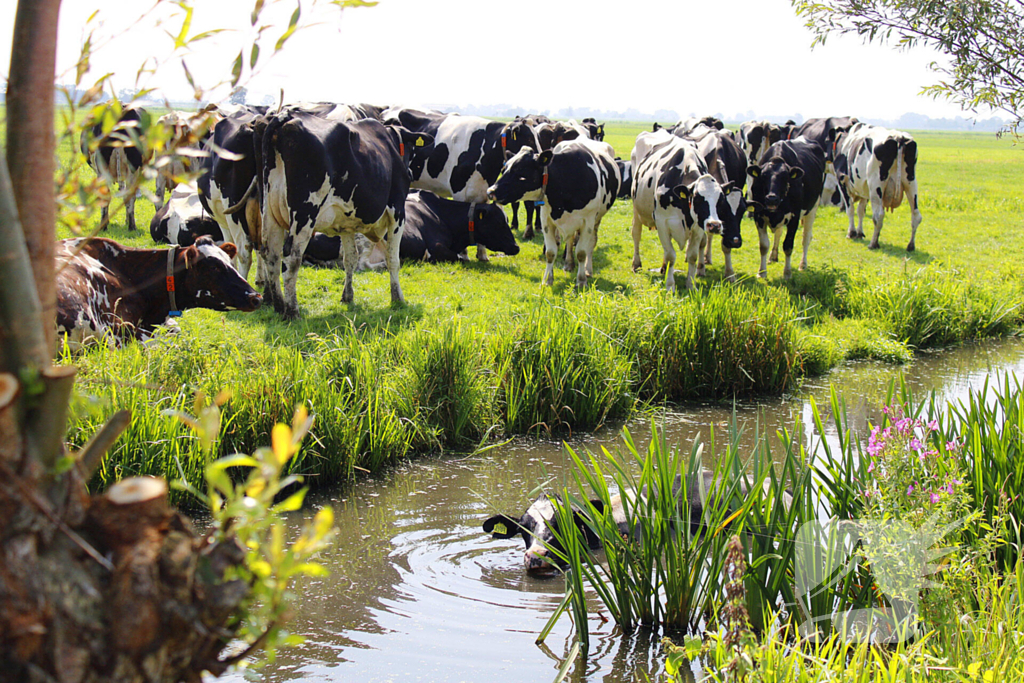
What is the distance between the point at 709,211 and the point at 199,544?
9.88 metres

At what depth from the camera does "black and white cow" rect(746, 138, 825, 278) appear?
39.9 feet

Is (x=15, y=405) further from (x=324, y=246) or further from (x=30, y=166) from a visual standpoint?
(x=324, y=246)

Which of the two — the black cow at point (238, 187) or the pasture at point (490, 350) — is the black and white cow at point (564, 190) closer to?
the pasture at point (490, 350)

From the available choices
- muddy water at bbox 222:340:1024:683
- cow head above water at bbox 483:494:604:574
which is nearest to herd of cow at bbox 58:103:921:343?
muddy water at bbox 222:340:1024:683

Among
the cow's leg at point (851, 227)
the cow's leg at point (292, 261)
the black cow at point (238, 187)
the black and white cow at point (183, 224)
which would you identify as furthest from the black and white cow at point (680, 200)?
the black and white cow at point (183, 224)

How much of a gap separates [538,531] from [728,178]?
9309 millimetres

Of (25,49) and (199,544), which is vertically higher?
(25,49)

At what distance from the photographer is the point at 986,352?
966 centimetres

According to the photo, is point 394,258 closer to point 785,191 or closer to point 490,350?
point 490,350

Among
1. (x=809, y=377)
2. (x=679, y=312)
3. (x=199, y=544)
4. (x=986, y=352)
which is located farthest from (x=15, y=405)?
(x=986, y=352)

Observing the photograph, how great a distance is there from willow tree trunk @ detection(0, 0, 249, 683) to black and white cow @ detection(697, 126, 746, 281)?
32.6 ft

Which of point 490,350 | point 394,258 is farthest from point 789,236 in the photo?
point 490,350

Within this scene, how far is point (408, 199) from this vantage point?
1270 centimetres

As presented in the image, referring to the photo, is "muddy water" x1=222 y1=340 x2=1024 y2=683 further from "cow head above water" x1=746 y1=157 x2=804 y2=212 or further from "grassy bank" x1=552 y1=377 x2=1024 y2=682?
"cow head above water" x1=746 y1=157 x2=804 y2=212
